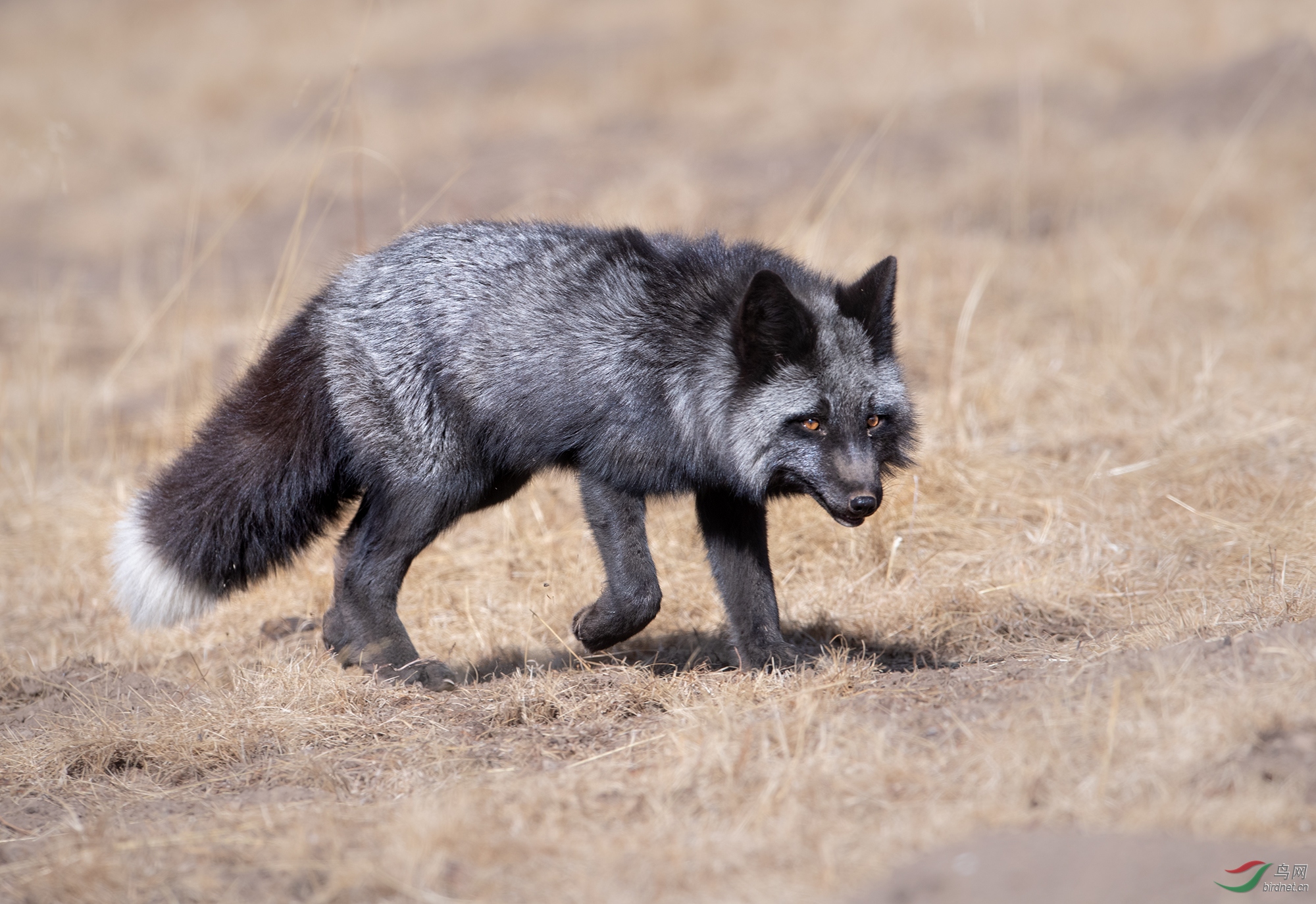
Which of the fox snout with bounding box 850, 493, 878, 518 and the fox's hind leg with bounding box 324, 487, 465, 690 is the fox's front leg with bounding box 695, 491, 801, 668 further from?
the fox's hind leg with bounding box 324, 487, 465, 690

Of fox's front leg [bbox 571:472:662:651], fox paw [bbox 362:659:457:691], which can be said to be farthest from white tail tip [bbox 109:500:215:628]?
fox's front leg [bbox 571:472:662:651]

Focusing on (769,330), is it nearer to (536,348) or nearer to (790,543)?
(536,348)

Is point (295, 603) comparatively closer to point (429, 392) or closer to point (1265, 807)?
point (429, 392)

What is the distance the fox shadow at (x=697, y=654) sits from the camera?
4.99 m

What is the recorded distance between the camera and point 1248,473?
6.08 m

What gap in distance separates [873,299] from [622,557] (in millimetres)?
1445

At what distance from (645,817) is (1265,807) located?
1615 mm

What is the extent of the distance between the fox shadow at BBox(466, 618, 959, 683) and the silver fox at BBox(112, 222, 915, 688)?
30 cm

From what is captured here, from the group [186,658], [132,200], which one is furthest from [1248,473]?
[132,200]

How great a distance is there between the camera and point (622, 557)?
4633 millimetres

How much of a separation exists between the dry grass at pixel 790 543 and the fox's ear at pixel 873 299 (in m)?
1.34

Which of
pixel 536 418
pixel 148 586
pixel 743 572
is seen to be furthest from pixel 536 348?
pixel 148 586

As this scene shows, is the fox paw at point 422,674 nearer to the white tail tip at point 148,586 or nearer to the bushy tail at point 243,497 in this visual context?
the bushy tail at point 243,497

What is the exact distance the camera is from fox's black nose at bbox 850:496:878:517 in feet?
13.9
